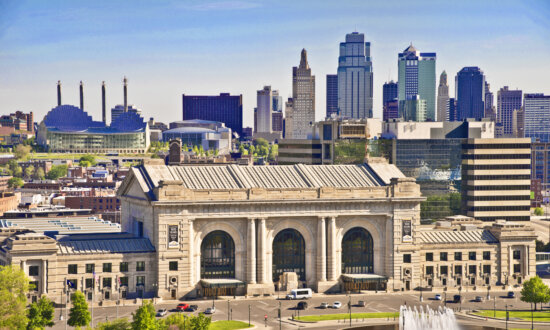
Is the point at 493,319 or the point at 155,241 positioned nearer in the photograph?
the point at 493,319

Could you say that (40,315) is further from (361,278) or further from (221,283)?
(361,278)

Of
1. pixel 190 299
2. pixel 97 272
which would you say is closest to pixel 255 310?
pixel 190 299

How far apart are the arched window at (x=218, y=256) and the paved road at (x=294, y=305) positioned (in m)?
6.27

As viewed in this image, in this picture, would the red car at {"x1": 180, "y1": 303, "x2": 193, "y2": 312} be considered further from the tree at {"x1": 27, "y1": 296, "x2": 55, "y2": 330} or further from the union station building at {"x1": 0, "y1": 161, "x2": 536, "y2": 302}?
the tree at {"x1": 27, "y1": 296, "x2": 55, "y2": 330}

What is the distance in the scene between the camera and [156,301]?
185 meters

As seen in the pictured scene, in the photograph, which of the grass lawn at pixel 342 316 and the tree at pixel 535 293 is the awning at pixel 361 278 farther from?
the tree at pixel 535 293

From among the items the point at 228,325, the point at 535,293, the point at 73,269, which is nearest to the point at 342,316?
the point at 228,325

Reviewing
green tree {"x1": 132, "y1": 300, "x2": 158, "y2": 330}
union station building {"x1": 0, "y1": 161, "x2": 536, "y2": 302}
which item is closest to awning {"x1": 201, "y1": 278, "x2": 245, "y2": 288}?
union station building {"x1": 0, "y1": 161, "x2": 536, "y2": 302}

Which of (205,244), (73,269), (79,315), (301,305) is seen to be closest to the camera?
(79,315)

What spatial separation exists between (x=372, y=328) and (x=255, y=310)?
20.9 m

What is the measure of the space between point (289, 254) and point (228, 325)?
1341 inches

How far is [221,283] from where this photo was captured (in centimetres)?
19000

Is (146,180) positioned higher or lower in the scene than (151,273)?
higher

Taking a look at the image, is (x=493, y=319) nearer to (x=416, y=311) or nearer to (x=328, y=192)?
(x=416, y=311)
